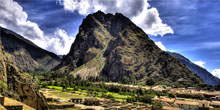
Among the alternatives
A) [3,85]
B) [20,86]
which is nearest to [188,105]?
[20,86]

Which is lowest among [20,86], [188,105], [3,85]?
[188,105]

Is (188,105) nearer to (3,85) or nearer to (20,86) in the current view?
(20,86)

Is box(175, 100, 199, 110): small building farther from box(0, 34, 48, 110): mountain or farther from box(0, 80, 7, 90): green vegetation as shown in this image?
box(0, 80, 7, 90): green vegetation

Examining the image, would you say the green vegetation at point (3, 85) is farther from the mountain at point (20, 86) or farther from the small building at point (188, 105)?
the small building at point (188, 105)

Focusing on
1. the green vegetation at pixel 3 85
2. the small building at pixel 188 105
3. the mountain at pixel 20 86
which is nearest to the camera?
the green vegetation at pixel 3 85

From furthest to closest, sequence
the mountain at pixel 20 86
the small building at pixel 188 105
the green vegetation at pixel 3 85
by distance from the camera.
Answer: the small building at pixel 188 105 < the mountain at pixel 20 86 < the green vegetation at pixel 3 85

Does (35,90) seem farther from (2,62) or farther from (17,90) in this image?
(2,62)

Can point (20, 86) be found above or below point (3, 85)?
below

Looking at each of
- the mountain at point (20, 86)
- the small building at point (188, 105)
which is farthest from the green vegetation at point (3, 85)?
the small building at point (188, 105)

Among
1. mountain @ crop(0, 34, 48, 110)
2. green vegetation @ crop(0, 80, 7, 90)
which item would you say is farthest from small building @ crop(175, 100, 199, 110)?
green vegetation @ crop(0, 80, 7, 90)

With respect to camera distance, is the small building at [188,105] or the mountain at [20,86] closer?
the mountain at [20,86]

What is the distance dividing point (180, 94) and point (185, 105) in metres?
43.3

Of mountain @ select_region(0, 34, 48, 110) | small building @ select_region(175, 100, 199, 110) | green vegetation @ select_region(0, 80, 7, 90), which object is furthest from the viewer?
small building @ select_region(175, 100, 199, 110)

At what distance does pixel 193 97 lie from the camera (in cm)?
11900
